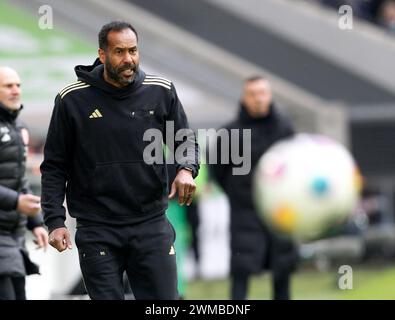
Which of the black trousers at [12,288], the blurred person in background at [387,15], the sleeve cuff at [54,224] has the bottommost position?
the black trousers at [12,288]

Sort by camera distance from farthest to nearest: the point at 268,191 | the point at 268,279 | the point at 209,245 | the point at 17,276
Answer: the point at 209,245 < the point at 268,279 < the point at 268,191 < the point at 17,276

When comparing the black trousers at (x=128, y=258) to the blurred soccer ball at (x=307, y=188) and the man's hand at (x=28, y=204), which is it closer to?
the man's hand at (x=28, y=204)

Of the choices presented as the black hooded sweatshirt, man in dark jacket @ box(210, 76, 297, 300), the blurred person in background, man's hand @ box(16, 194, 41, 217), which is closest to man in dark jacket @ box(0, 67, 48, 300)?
man's hand @ box(16, 194, 41, 217)

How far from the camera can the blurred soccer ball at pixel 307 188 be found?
40.4ft

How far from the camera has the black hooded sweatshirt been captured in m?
7.45

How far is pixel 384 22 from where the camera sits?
2261cm

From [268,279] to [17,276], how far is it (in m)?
10.0

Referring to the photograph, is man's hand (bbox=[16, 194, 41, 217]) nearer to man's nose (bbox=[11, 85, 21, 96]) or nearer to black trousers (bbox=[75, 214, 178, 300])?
man's nose (bbox=[11, 85, 21, 96])

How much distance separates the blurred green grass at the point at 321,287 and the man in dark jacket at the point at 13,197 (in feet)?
20.5

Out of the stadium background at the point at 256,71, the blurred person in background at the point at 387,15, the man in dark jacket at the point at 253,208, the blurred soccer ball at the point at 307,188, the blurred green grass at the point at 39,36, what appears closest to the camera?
the man in dark jacket at the point at 253,208

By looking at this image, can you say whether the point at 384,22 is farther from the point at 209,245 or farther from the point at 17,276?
the point at 17,276

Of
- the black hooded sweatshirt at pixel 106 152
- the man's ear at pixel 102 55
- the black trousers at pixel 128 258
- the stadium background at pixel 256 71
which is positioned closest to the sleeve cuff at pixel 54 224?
the black hooded sweatshirt at pixel 106 152

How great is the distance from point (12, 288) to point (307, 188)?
14.8 feet
